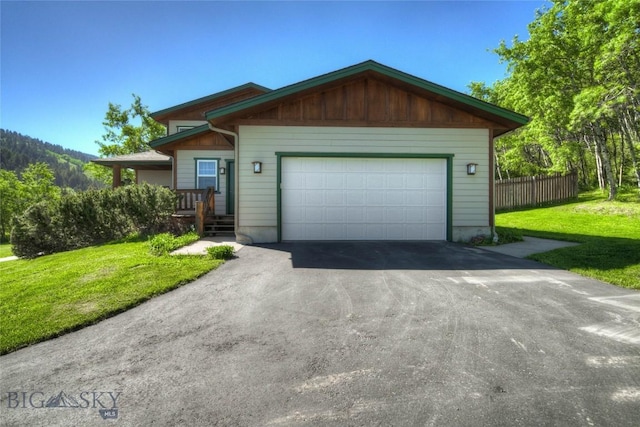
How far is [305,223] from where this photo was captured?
8.34 meters

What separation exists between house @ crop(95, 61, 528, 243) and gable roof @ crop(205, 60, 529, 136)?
0.07 meters

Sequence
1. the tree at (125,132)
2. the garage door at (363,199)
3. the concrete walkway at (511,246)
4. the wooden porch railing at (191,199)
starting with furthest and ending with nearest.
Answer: the tree at (125,132) → the wooden porch railing at (191,199) → the garage door at (363,199) → the concrete walkway at (511,246)

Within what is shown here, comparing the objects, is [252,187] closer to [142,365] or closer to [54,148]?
[142,365]

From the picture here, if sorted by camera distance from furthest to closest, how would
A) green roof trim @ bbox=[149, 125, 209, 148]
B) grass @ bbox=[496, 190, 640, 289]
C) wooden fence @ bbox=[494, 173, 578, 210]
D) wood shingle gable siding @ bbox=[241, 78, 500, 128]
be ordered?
1. wooden fence @ bbox=[494, 173, 578, 210]
2. green roof trim @ bbox=[149, 125, 209, 148]
3. wood shingle gable siding @ bbox=[241, 78, 500, 128]
4. grass @ bbox=[496, 190, 640, 289]

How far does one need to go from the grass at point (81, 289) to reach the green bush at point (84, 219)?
107 inches

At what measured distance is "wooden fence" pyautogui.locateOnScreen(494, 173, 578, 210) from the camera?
16.8m

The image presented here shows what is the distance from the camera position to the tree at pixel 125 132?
2386cm

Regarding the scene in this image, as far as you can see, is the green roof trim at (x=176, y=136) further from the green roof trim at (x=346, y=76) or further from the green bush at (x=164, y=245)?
the green bush at (x=164, y=245)

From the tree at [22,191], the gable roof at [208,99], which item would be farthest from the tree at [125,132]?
the gable roof at [208,99]

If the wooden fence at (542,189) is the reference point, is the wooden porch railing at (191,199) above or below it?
below

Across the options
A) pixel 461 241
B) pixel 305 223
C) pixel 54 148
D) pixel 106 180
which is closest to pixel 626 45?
pixel 461 241

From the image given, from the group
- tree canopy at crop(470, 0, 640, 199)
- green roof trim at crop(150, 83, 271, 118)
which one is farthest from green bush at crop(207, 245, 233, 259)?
tree canopy at crop(470, 0, 640, 199)

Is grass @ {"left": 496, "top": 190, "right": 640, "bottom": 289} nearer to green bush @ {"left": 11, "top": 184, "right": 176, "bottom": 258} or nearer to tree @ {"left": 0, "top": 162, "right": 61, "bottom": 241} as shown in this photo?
green bush @ {"left": 11, "top": 184, "right": 176, "bottom": 258}

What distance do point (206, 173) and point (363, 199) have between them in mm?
7032
